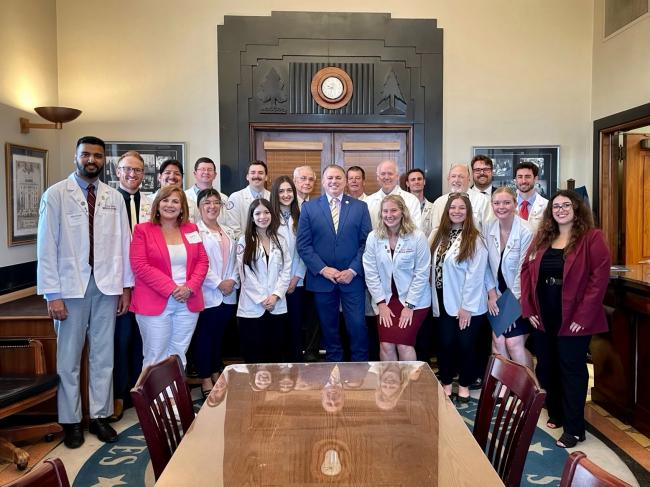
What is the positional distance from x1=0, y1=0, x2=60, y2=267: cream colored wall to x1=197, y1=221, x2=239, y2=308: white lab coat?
1578 mm

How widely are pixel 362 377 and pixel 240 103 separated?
3.95 m

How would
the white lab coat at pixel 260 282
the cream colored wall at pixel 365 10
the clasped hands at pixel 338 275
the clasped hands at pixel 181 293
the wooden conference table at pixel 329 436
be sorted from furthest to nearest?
the cream colored wall at pixel 365 10 < the clasped hands at pixel 338 275 < the white lab coat at pixel 260 282 < the clasped hands at pixel 181 293 < the wooden conference table at pixel 329 436

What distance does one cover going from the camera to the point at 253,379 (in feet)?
6.31

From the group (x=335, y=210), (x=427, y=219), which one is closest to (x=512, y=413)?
(x=335, y=210)

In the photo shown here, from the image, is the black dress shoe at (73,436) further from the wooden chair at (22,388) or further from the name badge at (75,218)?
the name badge at (75,218)

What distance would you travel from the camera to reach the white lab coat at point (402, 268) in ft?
11.3

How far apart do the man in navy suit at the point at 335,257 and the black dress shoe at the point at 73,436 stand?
162cm

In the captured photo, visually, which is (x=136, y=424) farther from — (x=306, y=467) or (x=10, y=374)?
(x=306, y=467)

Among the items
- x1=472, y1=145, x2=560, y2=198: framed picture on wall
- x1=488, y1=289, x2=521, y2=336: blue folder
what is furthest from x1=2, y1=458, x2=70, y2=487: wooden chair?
x1=472, y1=145, x2=560, y2=198: framed picture on wall

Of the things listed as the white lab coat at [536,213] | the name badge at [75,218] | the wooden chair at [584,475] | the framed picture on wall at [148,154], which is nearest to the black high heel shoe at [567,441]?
the white lab coat at [536,213]

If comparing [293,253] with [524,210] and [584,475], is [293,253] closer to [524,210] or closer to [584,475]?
[524,210]

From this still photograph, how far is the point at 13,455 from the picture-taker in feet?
9.07

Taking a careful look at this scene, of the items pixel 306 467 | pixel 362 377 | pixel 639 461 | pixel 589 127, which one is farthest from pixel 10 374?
pixel 589 127

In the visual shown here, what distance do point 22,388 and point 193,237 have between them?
123 cm
